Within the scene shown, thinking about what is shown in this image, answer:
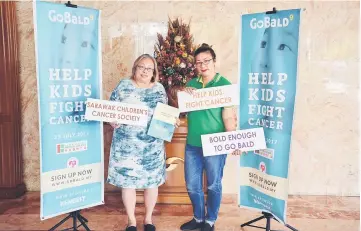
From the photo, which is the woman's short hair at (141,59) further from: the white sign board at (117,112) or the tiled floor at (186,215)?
the tiled floor at (186,215)

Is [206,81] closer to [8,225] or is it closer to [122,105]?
[122,105]

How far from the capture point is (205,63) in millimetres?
2711

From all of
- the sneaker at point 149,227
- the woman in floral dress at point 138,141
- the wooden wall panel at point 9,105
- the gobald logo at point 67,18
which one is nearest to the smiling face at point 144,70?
the woman in floral dress at point 138,141

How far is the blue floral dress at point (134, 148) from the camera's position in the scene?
2.73 m

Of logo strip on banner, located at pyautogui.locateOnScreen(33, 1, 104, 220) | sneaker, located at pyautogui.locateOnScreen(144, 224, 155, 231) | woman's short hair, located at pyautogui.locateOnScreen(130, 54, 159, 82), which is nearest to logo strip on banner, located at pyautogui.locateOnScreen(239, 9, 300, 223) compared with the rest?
woman's short hair, located at pyautogui.locateOnScreen(130, 54, 159, 82)

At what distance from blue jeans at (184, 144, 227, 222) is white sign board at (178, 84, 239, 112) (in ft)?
1.27

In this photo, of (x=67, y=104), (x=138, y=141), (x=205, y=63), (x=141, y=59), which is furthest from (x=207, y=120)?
(x=67, y=104)

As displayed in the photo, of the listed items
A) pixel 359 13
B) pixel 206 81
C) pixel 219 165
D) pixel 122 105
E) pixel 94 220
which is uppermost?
pixel 359 13

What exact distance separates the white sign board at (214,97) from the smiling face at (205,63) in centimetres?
15

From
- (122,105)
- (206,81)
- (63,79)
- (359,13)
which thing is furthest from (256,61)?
(359,13)

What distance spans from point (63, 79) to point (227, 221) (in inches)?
79.9

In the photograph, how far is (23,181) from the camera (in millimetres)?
4043

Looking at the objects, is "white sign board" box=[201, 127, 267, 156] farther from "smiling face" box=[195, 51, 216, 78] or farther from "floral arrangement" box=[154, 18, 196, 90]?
"floral arrangement" box=[154, 18, 196, 90]

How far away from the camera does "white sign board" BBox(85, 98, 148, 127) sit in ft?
8.79
